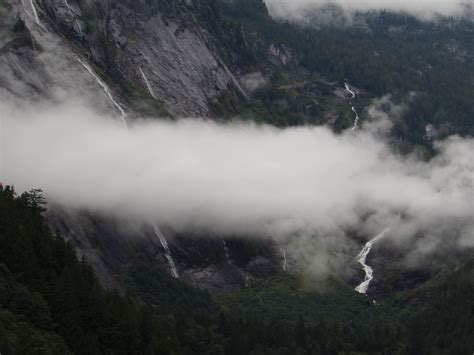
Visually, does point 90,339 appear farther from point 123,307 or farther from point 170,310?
point 170,310

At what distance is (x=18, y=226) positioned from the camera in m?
131

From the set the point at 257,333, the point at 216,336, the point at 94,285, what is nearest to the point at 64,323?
the point at 94,285

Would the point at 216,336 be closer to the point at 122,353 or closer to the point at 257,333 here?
the point at 257,333

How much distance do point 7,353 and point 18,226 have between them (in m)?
38.5

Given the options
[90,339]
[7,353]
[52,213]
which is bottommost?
[52,213]

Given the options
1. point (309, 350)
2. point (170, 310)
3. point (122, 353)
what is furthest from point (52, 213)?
point (122, 353)

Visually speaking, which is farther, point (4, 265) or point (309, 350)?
point (309, 350)

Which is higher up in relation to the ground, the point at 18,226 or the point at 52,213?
the point at 18,226

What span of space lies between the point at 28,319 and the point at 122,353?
1770 centimetres

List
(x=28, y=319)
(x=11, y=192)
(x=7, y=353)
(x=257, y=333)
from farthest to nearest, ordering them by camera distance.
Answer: (x=257, y=333)
(x=11, y=192)
(x=28, y=319)
(x=7, y=353)

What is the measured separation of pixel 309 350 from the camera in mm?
195625

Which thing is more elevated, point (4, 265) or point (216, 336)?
point (4, 265)

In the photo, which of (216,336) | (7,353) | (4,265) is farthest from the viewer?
(216,336)

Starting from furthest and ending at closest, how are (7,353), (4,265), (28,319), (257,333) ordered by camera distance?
(257,333), (4,265), (28,319), (7,353)
